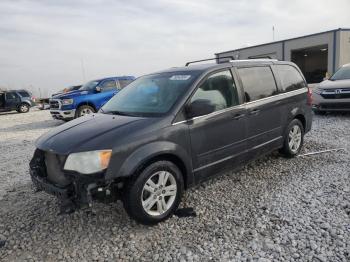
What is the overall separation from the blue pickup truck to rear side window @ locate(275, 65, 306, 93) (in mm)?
7151

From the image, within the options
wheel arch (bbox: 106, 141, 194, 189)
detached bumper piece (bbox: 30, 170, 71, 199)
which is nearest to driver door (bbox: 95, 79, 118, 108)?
detached bumper piece (bbox: 30, 170, 71, 199)

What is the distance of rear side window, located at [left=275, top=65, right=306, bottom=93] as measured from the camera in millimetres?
5434

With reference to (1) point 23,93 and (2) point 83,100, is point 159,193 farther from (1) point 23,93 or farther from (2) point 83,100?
(1) point 23,93

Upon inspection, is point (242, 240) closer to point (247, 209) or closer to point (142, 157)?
point (247, 209)

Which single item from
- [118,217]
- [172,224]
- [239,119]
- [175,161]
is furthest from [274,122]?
[118,217]

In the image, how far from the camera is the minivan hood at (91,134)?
130 inches

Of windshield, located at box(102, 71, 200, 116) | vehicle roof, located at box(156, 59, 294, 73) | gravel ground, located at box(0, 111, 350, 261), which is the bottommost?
gravel ground, located at box(0, 111, 350, 261)

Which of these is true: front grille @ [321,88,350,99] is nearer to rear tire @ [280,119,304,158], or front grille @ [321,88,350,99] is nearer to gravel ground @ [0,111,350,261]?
rear tire @ [280,119,304,158]

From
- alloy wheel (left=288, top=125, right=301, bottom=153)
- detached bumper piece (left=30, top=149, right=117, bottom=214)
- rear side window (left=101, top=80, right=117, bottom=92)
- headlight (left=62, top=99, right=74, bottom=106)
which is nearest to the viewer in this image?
detached bumper piece (left=30, top=149, right=117, bottom=214)

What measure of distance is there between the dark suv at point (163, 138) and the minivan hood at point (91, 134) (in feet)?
0.04

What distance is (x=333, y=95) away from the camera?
9578 mm

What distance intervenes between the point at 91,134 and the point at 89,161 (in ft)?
1.28

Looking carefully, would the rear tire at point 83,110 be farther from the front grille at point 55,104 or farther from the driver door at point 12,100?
the driver door at point 12,100

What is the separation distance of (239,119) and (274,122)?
974 mm
